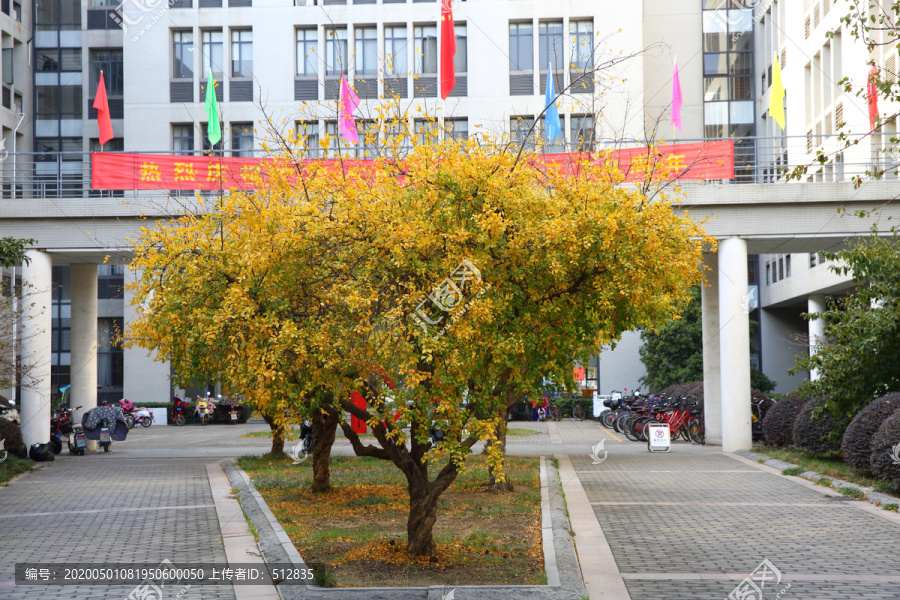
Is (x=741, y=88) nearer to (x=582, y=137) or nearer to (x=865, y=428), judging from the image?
(x=865, y=428)

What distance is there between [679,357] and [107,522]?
2998cm

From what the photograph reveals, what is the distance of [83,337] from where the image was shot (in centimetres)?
2497

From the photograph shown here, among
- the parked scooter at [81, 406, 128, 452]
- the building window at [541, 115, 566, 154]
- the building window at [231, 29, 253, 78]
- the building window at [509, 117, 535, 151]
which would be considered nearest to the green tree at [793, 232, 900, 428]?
the building window at [541, 115, 566, 154]

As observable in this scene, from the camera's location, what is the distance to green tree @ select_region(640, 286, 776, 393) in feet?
120

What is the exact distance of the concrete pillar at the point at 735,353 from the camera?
21.0 metres

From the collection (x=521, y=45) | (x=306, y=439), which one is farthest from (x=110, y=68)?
(x=306, y=439)

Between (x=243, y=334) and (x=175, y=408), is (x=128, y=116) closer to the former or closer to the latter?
(x=175, y=408)

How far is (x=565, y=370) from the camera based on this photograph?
789 centimetres

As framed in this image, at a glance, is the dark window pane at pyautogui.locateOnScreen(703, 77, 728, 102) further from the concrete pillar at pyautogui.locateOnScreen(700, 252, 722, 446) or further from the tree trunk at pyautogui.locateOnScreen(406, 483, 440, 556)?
the tree trunk at pyautogui.locateOnScreen(406, 483, 440, 556)

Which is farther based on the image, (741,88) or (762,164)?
(741,88)

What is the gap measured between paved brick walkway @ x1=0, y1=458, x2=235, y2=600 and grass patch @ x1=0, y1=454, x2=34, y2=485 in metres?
0.27

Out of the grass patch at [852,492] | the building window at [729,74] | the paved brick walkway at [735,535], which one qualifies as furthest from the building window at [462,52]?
the grass patch at [852,492]

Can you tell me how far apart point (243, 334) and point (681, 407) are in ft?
66.3

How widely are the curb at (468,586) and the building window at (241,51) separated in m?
28.2
